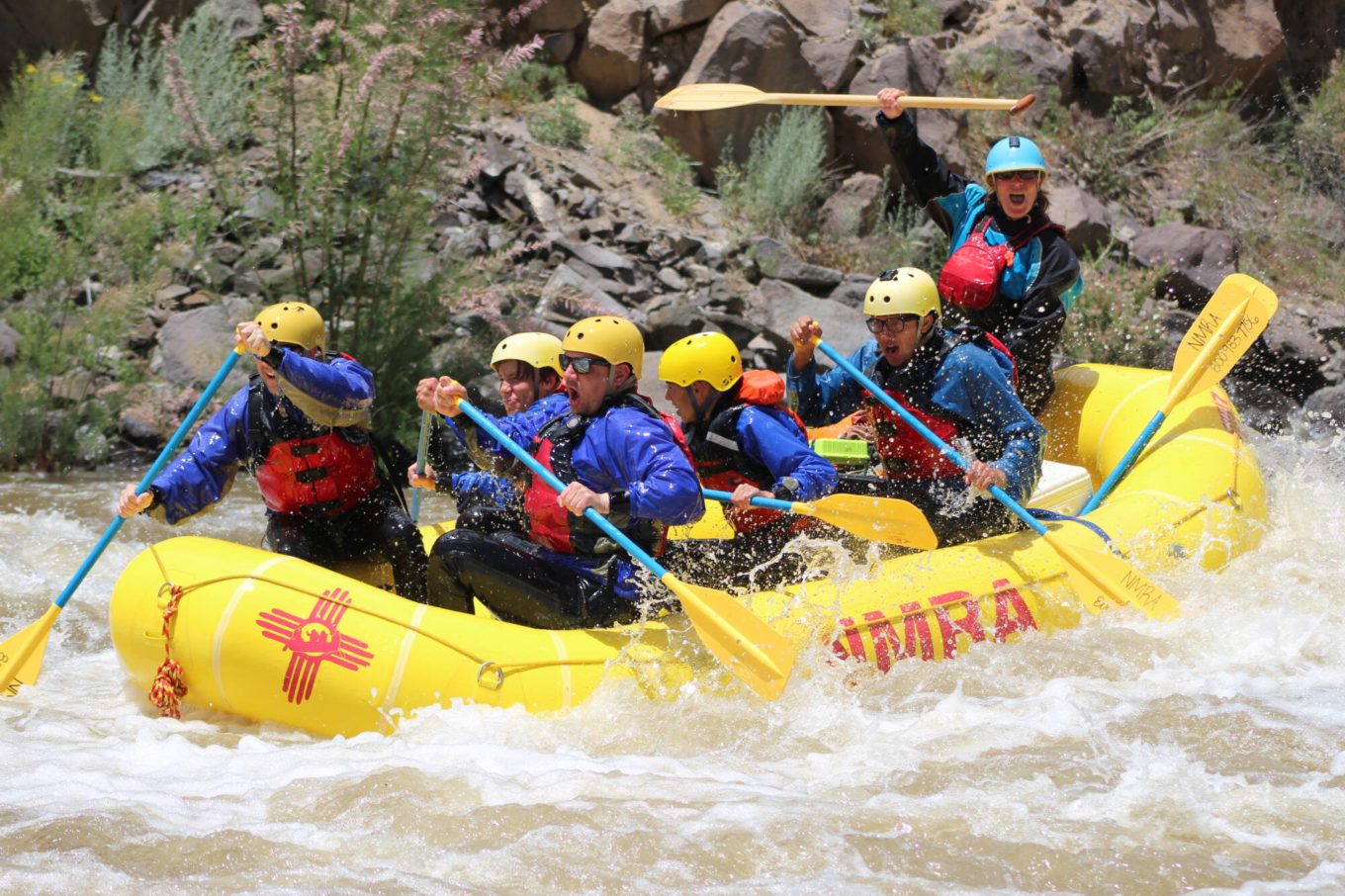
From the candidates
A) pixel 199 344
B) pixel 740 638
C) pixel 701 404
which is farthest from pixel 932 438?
pixel 199 344

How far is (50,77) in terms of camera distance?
7.94 m

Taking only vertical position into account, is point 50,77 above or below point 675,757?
above

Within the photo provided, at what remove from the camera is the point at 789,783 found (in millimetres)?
3355

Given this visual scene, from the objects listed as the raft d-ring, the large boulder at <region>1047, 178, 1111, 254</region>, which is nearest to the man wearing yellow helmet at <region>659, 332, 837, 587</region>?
the raft d-ring

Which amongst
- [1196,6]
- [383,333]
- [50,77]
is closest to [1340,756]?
[383,333]

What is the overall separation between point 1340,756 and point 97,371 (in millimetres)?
7515

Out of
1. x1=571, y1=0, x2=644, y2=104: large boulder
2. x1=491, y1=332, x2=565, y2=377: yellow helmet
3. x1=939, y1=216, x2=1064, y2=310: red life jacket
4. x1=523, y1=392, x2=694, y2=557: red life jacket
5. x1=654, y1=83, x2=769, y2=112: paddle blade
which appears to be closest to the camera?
x1=523, y1=392, x2=694, y2=557: red life jacket

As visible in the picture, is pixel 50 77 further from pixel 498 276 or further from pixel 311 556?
pixel 311 556

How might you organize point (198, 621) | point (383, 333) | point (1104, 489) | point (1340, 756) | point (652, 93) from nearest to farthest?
point (1340, 756) < point (198, 621) < point (1104, 489) < point (383, 333) < point (652, 93)

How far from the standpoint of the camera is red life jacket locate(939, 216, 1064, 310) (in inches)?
196

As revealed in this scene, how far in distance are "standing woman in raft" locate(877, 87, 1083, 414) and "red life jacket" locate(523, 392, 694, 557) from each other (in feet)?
5.63

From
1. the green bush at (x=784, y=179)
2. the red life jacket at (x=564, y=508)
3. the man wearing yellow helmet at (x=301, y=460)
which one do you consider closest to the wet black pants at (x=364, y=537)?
the man wearing yellow helmet at (x=301, y=460)

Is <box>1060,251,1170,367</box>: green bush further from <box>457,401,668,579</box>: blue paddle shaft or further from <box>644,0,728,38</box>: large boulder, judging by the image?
<box>457,401,668,579</box>: blue paddle shaft

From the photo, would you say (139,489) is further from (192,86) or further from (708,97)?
(192,86)
